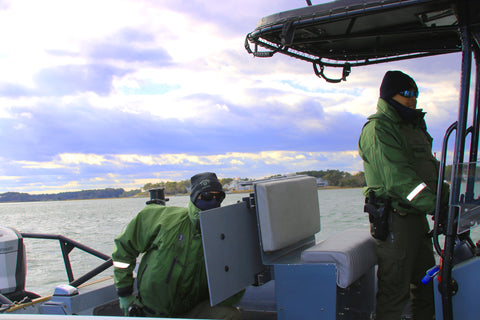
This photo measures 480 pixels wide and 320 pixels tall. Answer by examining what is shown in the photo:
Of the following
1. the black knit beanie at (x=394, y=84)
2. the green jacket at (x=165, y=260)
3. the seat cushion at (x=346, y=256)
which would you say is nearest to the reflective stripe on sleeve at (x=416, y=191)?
the seat cushion at (x=346, y=256)

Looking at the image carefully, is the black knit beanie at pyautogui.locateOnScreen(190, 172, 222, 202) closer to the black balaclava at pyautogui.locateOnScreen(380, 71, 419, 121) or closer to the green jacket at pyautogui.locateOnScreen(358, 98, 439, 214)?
the green jacket at pyautogui.locateOnScreen(358, 98, 439, 214)

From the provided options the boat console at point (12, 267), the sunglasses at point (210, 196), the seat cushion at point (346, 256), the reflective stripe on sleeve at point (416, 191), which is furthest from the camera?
the boat console at point (12, 267)

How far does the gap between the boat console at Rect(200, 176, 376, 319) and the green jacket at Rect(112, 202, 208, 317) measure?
0.31m

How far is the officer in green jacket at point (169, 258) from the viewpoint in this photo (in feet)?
8.93

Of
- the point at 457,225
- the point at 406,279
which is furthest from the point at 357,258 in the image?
the point at 457,225

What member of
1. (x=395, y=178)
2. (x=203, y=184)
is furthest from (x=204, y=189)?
(x=395, y=178)

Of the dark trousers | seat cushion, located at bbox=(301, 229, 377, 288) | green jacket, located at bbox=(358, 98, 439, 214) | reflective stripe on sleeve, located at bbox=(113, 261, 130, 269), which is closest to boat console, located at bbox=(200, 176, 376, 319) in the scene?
seat cushion, located at bbox=(301, 229, 377, 288)

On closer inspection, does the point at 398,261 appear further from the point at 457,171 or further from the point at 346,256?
the point at 457,171

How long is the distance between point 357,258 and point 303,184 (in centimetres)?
63

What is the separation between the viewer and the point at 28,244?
1842cm

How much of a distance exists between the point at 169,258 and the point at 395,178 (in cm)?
140

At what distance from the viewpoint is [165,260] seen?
8.96ft

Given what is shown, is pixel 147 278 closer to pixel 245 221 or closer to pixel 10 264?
pixel 245 221

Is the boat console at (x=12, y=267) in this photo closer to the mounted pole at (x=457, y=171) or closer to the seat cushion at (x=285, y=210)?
the seat cushion at (x=285, y=210)
